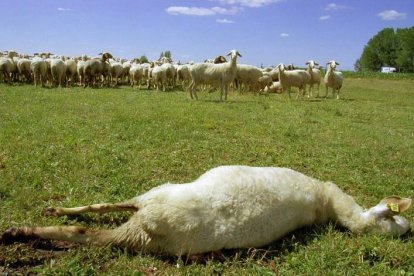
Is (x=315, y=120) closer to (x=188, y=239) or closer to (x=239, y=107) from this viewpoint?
(x=239, y=107)

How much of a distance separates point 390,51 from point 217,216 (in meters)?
104

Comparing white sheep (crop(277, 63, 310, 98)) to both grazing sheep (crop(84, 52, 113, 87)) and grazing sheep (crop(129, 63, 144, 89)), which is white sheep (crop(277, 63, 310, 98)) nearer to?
grazing sheep (crop(129, 63, 144, 89))

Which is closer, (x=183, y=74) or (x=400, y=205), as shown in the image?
(x=400, y=205)

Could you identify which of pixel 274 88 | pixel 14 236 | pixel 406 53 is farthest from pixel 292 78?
pixel 406 53

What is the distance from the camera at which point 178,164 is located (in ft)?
21.0

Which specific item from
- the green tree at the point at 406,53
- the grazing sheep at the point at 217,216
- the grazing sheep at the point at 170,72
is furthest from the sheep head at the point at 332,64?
the green tree at the point at 406,53

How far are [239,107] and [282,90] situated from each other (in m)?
10.2

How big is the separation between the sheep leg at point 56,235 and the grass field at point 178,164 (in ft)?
0.23

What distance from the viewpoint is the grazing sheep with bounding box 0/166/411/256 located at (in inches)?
141

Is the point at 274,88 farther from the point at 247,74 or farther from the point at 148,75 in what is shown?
the point at 148,75

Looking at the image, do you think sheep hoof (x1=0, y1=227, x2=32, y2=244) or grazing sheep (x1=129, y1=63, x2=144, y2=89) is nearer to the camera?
sheep hoof (x1=0, y1=227, x2=32, y2=244)

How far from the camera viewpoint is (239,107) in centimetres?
1416

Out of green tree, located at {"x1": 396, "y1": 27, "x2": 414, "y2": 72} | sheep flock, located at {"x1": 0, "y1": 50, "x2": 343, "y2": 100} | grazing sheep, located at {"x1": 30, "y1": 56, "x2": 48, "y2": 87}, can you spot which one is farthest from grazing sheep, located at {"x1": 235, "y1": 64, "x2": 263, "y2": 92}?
green tree, located at {"x1": 396, "y1": 27, "x2": 414, "y2": 72}

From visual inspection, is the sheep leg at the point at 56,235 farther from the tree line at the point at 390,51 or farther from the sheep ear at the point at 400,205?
the tree line at the point at 390,51
